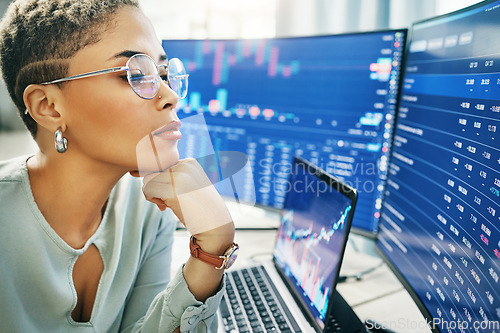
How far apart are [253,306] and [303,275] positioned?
5.5 inches

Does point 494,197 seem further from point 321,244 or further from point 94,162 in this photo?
point 94,162

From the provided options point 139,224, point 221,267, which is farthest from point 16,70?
point 221,267

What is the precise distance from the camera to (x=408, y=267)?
77 centimetres

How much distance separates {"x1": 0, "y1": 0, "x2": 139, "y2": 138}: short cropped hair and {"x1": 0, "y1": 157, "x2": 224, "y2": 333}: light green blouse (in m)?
0.24

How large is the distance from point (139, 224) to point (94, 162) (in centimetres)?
24

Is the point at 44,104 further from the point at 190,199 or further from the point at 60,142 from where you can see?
the point at 190,199

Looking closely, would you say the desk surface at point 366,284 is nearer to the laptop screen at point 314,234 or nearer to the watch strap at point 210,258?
the laptop screen at point 314,234

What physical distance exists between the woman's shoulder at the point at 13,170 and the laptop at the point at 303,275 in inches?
21.5

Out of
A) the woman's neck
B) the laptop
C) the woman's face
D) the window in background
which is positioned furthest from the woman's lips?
the window in background

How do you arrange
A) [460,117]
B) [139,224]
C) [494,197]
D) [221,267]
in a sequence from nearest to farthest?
[494,197], [460,117], [221,267], [139,224]

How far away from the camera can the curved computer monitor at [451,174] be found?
51 cm

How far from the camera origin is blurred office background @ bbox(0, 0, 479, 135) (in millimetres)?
1333

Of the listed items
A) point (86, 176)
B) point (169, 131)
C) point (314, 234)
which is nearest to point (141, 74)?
point (169, 131)

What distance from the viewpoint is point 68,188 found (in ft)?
2.53
